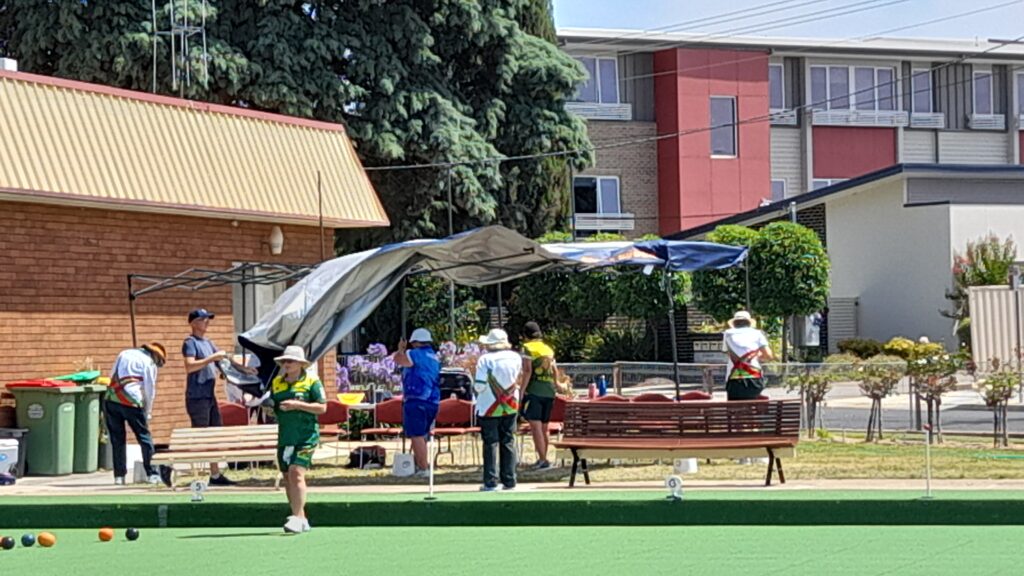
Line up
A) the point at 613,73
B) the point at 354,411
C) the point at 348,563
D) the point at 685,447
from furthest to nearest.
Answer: the point at 613,73 → the point at 354,411 → the point at 685,447 → the point at 348,563

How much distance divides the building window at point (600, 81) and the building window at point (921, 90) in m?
11.1

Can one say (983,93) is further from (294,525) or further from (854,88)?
(294,525)

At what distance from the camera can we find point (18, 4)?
122 feet

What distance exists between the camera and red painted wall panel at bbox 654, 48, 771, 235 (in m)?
52.0

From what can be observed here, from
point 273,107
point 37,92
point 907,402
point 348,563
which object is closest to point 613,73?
point 273,107

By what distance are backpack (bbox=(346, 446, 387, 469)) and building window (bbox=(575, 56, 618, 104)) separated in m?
32.6

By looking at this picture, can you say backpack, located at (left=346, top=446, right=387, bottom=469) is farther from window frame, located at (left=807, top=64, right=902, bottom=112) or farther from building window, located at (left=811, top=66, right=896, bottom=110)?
building window, located at (left=811, top=66, right=896, bottom=110)

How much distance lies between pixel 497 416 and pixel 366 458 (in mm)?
4029

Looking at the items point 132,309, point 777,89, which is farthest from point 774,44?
point 132,309

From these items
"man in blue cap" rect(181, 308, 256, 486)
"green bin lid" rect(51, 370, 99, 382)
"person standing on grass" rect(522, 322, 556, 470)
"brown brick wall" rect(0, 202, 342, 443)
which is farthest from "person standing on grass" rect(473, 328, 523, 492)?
"brown brick wall" rect(0, 202, 342, 443)

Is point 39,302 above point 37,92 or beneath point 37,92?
beneath

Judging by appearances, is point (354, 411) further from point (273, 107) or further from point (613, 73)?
point (613, 73)

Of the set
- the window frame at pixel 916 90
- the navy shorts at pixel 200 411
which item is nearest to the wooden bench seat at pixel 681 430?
the navy shorts at pixel 200 411

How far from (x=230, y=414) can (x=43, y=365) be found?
2627mm
